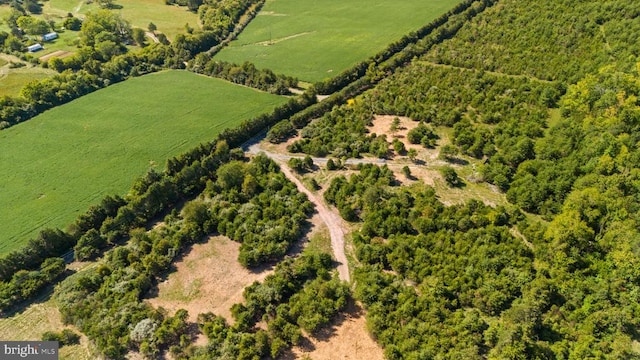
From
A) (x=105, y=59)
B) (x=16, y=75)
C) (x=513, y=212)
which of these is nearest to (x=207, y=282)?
(x=513, y=212)

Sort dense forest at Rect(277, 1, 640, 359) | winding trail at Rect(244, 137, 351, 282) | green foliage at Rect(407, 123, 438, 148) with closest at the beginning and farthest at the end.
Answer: dense forest at Rect(277, 1, 640, 359)
winding trail at Rect(244, 137, 351, 282)
green foliage at Rect(407, 123, 438, 148)

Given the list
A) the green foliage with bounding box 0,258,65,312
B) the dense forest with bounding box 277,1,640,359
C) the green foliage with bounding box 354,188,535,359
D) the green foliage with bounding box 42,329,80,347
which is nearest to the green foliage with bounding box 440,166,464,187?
the dense forest with bounding box 277,1,640,359

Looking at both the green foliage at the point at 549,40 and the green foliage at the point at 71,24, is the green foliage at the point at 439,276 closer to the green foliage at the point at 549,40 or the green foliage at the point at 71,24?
the green foliage at the point at 549,40

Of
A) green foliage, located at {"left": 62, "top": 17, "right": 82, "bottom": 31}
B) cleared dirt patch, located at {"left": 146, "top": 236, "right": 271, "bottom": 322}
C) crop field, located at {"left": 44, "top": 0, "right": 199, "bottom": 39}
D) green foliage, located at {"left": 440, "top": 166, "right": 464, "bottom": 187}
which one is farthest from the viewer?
crop field, located at {"left": 44, "top": 0, "right": 199, "bottom": 39}

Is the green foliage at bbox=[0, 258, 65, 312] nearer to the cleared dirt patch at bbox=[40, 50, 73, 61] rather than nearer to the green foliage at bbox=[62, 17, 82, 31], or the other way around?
the cleared dirt patch at bbox=[40, 50, 73, 61]

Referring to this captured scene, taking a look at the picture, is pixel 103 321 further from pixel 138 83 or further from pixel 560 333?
pixel 138 83

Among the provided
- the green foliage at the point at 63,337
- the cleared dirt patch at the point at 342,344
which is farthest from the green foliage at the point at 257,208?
the green foliage at the point at 63,337

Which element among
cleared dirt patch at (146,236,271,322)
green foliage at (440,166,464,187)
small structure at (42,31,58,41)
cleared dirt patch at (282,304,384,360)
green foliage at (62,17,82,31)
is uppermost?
green foliage at (62,17,82,31)
